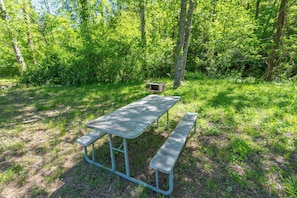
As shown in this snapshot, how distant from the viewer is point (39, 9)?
25.0 ft

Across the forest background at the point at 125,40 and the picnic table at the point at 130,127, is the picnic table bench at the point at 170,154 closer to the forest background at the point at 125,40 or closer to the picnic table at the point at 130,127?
the picnic table at the point at 130,127

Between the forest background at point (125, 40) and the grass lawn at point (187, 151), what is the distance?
2.91m

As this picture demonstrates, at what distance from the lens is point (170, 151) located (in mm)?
1765

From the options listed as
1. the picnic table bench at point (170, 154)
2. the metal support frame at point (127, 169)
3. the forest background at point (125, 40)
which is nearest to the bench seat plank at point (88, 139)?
the metal support frame at point (127, 169)

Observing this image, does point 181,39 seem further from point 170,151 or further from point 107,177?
point 107,177

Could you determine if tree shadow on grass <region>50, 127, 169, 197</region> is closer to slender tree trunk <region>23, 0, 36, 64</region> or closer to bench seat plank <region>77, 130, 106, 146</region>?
bench seat plank <region>77, 130, 106, 146</region>

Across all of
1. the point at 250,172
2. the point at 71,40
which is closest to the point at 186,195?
the point at 250,172

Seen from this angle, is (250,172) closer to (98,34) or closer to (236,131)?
(236,131)

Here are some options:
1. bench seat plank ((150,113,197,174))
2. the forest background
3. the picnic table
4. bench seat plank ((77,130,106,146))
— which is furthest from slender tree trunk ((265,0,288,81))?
bench seat plank ((77,130,106,146))

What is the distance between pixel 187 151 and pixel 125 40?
5.19m

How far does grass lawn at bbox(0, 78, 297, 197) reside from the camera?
183 centimetres

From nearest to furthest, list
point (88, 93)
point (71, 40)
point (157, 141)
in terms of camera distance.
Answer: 1. point (157, 141)
2. point (88, 93)
3. point (71, 40)

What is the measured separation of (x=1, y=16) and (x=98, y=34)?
16.5 ft

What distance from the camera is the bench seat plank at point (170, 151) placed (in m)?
1.54
